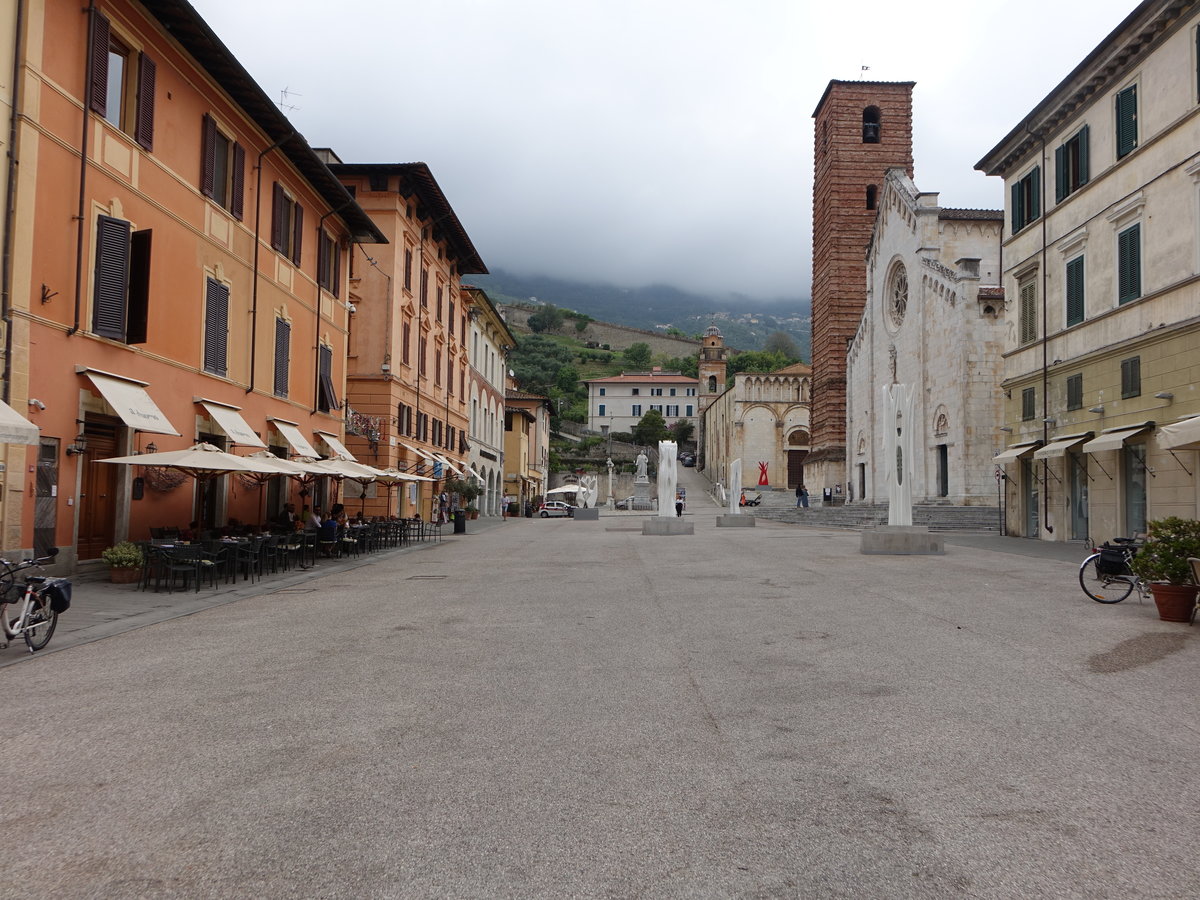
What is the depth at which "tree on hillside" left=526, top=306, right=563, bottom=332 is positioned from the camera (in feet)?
604

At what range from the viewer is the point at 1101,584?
38.4 feet

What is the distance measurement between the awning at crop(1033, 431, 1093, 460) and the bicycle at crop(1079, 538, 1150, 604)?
1217cm

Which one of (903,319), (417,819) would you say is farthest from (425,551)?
(903,319)

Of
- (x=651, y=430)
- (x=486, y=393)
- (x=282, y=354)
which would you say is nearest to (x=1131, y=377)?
(x=282, y=354)

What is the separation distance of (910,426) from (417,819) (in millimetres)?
19535

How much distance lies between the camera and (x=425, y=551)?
23578mm

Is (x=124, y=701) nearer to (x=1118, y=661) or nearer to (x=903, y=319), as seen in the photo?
(x=1118, y=661)

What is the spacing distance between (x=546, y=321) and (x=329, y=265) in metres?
159

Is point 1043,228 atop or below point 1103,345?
atop

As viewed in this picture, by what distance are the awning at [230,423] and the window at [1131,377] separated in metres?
19.1

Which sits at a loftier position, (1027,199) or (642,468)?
(1027,199)

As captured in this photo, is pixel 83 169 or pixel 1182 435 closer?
pixel 83 169

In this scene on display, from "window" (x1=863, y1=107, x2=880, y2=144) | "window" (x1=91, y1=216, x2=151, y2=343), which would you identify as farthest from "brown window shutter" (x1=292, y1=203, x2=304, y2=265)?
"window" (x1=863, y1=107, x2=880, y2=144)

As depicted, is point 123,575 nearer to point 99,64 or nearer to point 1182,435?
point 99,64
